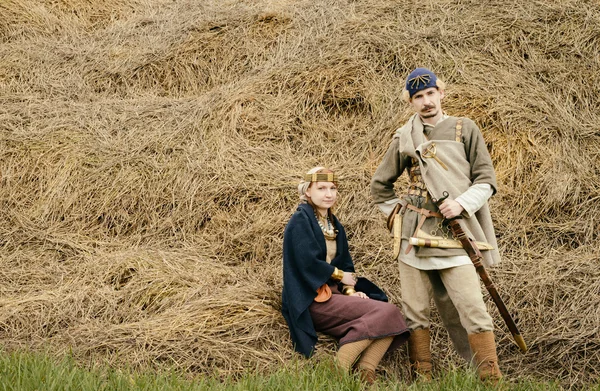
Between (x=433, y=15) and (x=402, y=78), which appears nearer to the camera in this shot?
(x=402, y=78)

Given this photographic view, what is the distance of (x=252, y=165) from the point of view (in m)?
5.70

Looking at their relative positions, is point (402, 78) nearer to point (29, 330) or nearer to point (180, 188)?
point (180, 188)

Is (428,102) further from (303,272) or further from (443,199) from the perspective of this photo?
(303,272)

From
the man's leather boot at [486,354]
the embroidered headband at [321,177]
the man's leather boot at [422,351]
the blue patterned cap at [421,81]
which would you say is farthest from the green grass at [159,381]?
the blue patterned cap at [421,81]

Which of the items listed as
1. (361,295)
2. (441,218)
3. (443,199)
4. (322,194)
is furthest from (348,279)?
(443,199)

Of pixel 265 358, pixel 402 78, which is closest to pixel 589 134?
pixel 402 78

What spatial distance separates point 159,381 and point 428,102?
2.01m

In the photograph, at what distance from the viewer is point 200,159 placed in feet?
18.9

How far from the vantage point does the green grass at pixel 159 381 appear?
2922 millimetres

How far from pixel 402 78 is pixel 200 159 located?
209 centimetres

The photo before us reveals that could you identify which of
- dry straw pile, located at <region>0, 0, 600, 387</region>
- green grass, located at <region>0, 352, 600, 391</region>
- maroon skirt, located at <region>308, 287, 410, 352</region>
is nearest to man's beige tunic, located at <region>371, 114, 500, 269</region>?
maroon skirt, located at <region>308, 287, 410, 352</region>

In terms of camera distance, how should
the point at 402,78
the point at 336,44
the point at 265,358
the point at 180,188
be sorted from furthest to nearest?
the point at 336,44, the point at 402,78, the point at 180,188, the point at 265,358

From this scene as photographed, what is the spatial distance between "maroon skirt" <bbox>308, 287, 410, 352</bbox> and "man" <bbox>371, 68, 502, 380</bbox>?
89 millimetres

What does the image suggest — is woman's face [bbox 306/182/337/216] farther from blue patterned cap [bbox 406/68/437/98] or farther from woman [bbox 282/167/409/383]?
blue patterned cap [bbox 406/68/437/98]
